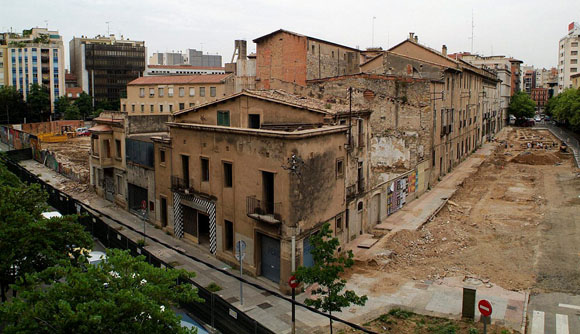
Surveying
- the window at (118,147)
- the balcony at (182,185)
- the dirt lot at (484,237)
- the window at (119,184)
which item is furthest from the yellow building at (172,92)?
the balcony at (182,185)

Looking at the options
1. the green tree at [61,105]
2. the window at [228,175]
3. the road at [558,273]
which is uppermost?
the green tree at [61,105]

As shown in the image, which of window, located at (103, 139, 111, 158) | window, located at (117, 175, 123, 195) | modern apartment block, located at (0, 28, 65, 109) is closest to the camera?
window, located at (117, 175, 123, 195)

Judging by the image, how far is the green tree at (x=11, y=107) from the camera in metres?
90.5

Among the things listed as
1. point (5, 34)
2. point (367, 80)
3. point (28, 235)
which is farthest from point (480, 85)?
point (5, 34)

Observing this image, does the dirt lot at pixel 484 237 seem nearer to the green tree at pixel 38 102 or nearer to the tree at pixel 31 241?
the tree at pixel 31 241

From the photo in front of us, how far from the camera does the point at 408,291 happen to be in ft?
65.7

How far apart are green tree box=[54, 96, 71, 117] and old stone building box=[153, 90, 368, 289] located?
82079 mm

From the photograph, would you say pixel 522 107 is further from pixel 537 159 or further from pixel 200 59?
pixel 200 59

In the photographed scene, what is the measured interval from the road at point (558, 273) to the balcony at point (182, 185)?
1774 centimetres

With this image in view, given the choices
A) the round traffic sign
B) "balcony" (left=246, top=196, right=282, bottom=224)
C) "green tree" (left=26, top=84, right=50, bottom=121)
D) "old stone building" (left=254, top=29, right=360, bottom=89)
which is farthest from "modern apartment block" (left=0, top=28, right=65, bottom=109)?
the round traffic sign

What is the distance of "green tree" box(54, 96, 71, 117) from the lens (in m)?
100

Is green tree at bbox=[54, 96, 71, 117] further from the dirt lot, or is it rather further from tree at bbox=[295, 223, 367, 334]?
tree at bbox=[295, 223, 367, 334]

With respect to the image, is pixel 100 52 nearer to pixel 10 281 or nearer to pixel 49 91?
pixel 49 91

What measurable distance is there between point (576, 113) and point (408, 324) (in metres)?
54.6
